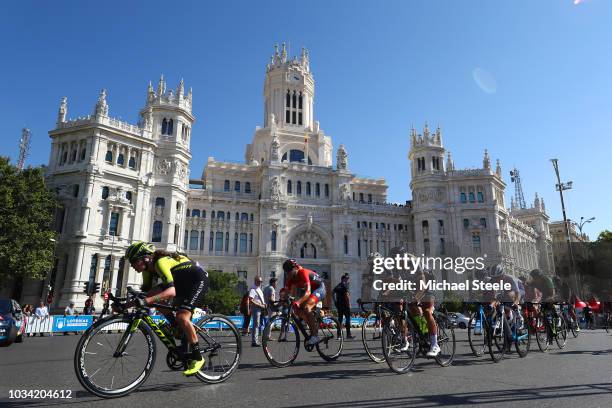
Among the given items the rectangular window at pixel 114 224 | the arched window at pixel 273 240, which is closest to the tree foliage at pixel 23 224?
the rectangular window at pixel 114 224

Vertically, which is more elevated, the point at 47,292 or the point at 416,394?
the point at 47,292

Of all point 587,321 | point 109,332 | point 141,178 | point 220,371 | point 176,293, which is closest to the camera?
point 109,332

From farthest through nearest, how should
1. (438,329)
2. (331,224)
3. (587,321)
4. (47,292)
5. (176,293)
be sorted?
(331,224)
(47,292)
(587,321)
(438,329)
(176,293)

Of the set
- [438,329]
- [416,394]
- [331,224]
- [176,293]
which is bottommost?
[416,394]

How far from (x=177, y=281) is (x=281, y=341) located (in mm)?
2978

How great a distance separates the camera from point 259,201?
2057 inches

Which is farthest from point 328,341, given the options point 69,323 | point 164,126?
point 164,126

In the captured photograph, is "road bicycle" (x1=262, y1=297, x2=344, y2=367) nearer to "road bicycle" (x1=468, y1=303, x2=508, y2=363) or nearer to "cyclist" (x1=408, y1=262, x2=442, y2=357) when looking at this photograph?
"cyclist" (x1=408, y1=262, x2=442, y2=357)

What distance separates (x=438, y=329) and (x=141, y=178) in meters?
41.1

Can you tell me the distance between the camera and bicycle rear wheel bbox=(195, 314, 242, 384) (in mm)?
6004

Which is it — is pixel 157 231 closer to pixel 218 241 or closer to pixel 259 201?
pixel 218 241

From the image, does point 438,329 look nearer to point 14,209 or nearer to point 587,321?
point 587,321

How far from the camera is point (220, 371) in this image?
625cm

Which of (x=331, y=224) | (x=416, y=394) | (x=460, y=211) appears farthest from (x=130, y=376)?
(x=460, y=211)
